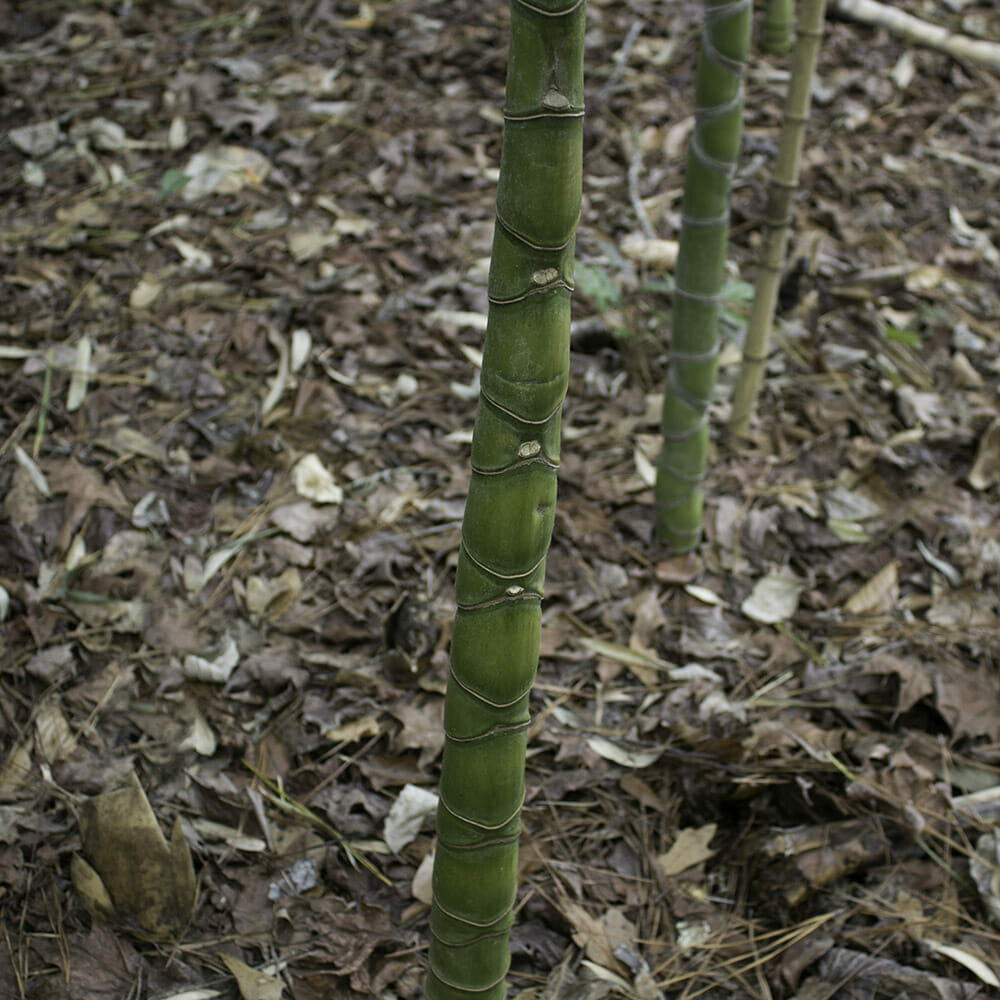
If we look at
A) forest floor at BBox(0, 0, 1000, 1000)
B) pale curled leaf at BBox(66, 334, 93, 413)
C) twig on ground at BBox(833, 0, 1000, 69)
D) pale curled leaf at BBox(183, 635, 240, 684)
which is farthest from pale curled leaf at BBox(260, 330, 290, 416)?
twig on ground at BBox(833, 0, 1000, 69)

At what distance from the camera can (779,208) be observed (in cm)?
240

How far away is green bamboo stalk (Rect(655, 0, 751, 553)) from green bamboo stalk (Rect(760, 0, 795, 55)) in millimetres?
2078

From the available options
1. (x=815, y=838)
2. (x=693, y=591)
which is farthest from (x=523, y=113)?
(x=693, y=591)

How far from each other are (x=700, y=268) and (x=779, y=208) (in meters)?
0.50

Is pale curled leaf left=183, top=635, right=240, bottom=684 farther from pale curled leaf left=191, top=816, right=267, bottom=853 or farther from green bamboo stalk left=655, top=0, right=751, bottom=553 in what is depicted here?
green bamboo stalk left=655, top=0, right=751, bottom=553

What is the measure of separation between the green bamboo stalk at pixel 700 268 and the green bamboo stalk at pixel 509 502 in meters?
1.04

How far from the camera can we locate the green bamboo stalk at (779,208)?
229 centimetres

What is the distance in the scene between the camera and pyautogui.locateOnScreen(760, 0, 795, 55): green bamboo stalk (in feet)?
12.2

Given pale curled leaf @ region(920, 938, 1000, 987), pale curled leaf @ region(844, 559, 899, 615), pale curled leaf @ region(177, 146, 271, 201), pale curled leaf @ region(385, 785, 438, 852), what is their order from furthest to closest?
pale curled leaf @ region(177, 146, 271, 201) → pale curled leaf @ region(844, 559, 899, 615) → pale curled leaf @ region(385, 785, 438, 852) → pale curled leaf @ region(920, 938, 1000, 987)

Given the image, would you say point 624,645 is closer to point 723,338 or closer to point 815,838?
point 815,838

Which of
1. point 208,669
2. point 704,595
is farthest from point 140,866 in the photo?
point 704,595

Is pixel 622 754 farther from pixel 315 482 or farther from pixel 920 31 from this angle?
pixel 920 31

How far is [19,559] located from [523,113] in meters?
1.77

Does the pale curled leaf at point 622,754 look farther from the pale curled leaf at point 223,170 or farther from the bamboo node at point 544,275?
the pale curled leaf at point 223,170
